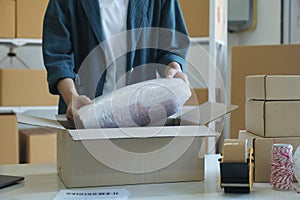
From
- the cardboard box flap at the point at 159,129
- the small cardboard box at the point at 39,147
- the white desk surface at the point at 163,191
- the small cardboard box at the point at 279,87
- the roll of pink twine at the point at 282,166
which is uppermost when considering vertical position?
the small cardboard box at the point at 279,87

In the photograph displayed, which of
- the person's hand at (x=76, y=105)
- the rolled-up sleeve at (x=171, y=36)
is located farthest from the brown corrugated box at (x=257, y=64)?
the person's hand at (x=76, y=105)

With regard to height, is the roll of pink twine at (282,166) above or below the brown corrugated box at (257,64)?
below

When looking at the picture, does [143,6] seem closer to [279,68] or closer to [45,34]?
[45,34]

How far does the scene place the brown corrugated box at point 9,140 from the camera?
2.18 meters

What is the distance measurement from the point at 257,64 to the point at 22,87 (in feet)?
4.20

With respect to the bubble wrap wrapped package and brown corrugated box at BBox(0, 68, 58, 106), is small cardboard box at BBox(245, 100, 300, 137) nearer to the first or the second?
the bubble wrap wrapped package

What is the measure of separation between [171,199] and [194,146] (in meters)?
0.15

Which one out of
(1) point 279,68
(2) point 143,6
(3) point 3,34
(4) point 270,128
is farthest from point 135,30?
(3) point 3,34

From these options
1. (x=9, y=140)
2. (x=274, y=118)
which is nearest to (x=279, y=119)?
(x=274, y=118)

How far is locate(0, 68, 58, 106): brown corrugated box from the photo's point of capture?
7.25ft

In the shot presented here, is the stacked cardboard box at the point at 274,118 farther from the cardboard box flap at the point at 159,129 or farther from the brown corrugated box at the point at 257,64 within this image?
the brown corrugated box at the point at 257,64

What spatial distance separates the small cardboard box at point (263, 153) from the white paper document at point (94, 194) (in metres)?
0.28

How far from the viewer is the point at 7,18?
2.25 metres

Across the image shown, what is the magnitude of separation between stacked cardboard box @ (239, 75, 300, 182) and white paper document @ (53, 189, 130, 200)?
291 millimetres
